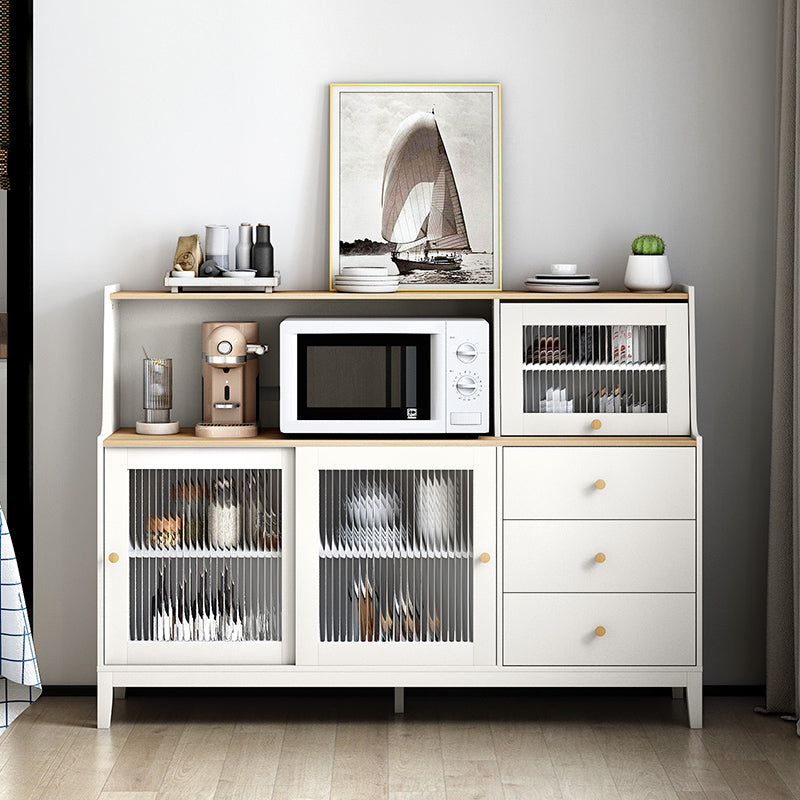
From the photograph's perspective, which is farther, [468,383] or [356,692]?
[356,692]

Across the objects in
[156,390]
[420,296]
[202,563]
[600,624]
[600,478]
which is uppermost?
[420,296]

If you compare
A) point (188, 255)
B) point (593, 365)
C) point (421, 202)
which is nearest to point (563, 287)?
point (593, 365)

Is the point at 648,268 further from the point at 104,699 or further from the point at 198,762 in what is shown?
the point at 104,699

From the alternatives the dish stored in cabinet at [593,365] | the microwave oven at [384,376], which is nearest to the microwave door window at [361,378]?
the microwave oven at [384,376]

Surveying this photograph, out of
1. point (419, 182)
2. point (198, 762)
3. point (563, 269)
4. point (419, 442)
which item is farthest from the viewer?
point (419, 182)

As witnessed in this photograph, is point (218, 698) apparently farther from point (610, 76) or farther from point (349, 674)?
point (610, 76)

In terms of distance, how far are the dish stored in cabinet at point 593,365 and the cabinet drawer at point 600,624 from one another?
1.55 ft

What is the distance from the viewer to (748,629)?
3396mm

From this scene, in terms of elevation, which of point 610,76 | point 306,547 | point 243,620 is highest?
point 610,76

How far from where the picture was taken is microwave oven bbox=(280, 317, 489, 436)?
3.01 metres

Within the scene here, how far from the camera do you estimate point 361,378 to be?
3.03m

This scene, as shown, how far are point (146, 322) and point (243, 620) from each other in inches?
38.2

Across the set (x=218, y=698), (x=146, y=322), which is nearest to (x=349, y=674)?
(x=218, y=698)

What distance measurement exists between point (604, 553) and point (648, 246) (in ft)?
2.96
